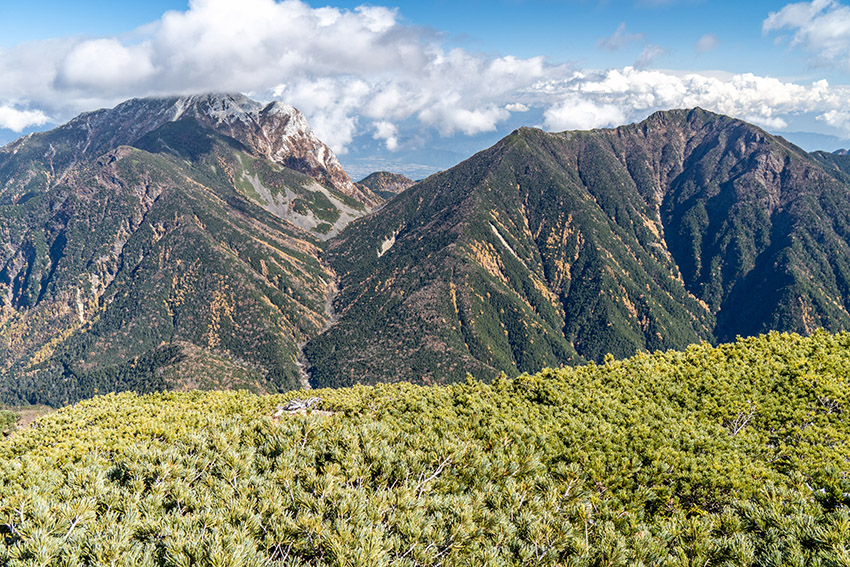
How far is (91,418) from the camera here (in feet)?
184

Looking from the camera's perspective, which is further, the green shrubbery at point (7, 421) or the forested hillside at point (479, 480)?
the green shrubbery at point (7, 421)

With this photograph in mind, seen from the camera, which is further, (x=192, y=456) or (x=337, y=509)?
(x=192, y=456)

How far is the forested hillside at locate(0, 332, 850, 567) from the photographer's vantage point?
763 inches

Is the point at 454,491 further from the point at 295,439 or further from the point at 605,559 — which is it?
the point at 295,439

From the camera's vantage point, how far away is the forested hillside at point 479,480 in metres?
19.4

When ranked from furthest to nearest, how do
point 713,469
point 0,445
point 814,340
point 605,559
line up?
point 814,340 < point 0,445 < point 713,469 < point 605,559

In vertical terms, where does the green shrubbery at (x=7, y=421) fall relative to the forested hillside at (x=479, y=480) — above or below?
below

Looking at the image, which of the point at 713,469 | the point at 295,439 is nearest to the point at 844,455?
the point at 713,469

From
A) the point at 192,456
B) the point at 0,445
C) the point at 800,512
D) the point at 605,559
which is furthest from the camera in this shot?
the point at 0,445

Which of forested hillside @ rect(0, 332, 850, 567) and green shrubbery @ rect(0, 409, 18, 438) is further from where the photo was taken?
green shrubbery @ rect(0, 409, 18, 438)

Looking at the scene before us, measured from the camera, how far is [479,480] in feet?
97.8

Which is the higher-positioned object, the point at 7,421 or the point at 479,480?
the point at 479,480

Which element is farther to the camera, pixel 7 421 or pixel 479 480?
pixel 7 421

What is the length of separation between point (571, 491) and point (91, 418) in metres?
61.4
